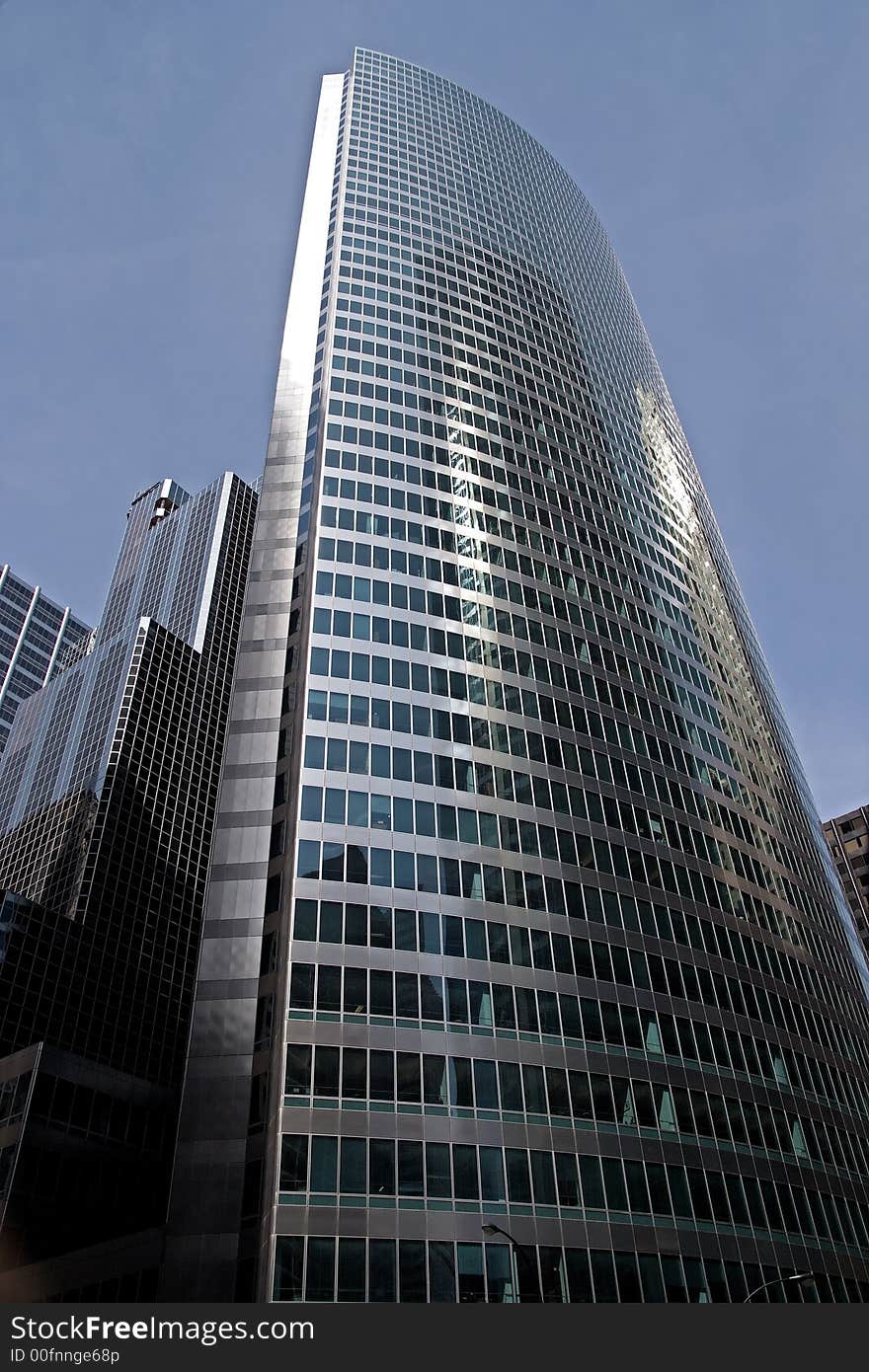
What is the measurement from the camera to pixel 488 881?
2367 inches

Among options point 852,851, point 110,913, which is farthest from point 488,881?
point 852,851

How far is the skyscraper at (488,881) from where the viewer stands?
48531 mm

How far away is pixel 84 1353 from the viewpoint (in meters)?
18.8

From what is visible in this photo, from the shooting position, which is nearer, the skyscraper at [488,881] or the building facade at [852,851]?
the skyscraper at [488,881]

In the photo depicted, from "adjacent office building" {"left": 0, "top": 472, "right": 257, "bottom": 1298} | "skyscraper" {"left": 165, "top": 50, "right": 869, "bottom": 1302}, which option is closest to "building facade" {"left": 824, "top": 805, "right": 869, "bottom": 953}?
"skyscraper" {"left": 165, "top": 50, "right": 869, "bottom": 1302}

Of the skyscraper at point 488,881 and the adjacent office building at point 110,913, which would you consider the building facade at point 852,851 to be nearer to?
the skyscraper at point 488,881

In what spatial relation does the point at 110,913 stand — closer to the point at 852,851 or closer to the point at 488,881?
the point at 488,881

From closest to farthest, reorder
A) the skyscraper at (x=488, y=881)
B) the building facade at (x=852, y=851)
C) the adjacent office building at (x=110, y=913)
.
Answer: the skyscraper at (x=488, y=881) < the adjacent office building at (x=110, y=913) < the building facade at (x=852, y=851)

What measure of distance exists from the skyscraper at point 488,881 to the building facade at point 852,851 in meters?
45.4

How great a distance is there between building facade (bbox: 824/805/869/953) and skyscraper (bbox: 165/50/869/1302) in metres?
45.4

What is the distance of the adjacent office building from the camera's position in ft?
243

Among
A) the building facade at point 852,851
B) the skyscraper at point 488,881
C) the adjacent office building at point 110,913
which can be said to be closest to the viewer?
the skyscraper at point 488,881

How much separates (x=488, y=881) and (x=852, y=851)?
353 ft

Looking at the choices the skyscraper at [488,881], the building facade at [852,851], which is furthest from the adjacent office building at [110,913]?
the building facade at [852,851]
